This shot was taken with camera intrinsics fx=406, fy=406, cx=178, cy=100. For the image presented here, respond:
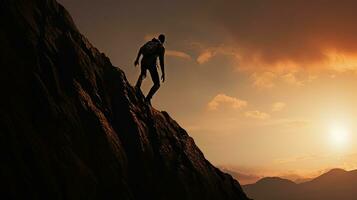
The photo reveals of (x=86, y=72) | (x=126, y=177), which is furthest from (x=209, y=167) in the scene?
(x=86, y=72)

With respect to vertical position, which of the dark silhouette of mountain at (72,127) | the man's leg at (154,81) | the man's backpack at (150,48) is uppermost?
the man's backpack at (150,48)

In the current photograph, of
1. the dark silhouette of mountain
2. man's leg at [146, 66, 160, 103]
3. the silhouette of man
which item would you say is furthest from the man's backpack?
the dark silhouette of mountain

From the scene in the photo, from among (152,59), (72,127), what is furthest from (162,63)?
(72,127)

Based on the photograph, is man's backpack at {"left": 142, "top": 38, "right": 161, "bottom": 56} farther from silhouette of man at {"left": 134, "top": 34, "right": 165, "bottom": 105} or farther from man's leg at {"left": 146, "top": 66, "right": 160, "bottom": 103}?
man's leg at {"left": 146, "top": 66, "right": 160, "bottom": 103}

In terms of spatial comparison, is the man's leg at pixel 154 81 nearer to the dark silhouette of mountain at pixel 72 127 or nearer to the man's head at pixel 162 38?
the dark silhouette of mountain at pixel 72 127

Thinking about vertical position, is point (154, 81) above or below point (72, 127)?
above

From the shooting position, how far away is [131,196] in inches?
711

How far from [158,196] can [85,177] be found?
190 inches

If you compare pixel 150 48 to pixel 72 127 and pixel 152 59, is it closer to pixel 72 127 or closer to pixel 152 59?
pixel 152 59

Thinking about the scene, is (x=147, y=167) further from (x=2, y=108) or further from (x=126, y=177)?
(x=2, y=108)

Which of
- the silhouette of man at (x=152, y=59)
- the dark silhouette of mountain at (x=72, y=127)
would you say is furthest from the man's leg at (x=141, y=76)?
the dark silhouette of mountain at (x=72, y=127)

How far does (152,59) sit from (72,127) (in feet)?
31.8

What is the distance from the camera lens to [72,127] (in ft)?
56.1

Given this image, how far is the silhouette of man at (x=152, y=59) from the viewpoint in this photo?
25328 mm
